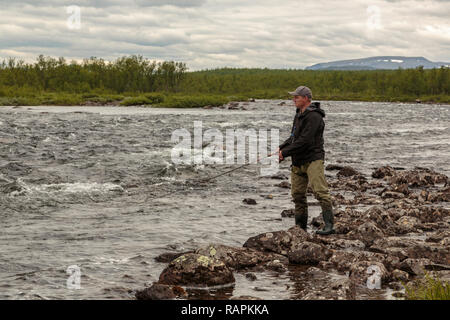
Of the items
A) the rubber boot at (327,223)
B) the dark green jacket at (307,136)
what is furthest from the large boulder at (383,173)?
the dark green jacket at (307,136)

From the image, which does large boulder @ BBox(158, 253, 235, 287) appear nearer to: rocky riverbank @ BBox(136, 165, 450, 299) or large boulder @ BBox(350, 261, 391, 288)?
rocky riverbank @ BBox(136, 165, 450, 299)

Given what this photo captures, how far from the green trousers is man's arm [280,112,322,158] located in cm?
37

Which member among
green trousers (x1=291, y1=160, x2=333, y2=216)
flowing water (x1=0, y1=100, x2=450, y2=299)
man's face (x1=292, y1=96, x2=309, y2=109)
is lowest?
flowing water (x1=0, y1=100, x2=450, y2=299)

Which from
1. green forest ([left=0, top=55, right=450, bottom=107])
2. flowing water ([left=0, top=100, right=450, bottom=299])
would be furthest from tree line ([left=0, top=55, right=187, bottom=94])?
flowing water ([left=0, top=100, right=450, bottom=299])

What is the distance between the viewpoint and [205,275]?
6875mm

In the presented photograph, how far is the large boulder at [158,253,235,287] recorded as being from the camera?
6.84m

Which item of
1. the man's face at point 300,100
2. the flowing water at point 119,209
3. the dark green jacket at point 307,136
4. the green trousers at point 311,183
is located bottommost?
the flowing water at point 119,209

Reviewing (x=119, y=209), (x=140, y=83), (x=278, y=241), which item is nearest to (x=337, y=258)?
(x=278, y=241)

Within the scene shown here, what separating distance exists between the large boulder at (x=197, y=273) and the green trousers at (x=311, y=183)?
268 cm

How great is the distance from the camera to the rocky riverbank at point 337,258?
6712 mm

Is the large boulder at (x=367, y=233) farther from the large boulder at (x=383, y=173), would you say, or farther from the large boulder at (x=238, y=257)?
the large boulder at (x=383, y=173)
